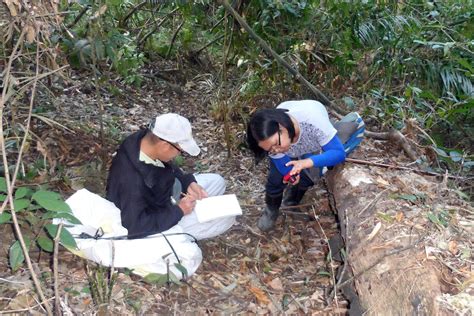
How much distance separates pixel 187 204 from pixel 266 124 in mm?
775

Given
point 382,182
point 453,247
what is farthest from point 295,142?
point 453,247

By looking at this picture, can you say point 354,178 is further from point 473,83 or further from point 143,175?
point 473,83

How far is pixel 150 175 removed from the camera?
3055 mm

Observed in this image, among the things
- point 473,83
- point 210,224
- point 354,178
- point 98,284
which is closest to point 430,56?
point 473,83

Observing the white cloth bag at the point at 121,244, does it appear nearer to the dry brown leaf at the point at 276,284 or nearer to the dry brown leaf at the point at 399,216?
the dry brown leaf at the point at 276,284

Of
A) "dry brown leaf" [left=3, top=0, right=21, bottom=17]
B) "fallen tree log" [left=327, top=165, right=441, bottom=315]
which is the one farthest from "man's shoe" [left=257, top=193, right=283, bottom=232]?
"dry brown leaf" [left=3, top=0, right=21, bottom=17]

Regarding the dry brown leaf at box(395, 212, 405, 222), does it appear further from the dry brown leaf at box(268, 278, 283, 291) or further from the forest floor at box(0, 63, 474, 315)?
the dry brown leaf at box(268, 278, 283, 291)

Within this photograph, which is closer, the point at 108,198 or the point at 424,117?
the point at 108,198

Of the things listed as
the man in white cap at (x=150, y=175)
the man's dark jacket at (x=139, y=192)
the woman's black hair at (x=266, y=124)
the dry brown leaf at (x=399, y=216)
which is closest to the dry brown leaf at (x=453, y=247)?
the dry brown leaf at (x=399, y=216)

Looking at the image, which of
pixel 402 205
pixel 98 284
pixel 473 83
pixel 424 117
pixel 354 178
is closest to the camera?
pixel 98 284

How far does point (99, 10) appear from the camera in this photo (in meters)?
3.64

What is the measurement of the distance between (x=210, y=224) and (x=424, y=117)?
2.25 m

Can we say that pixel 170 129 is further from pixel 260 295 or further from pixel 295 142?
pixel 260 295

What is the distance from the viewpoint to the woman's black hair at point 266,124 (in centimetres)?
313
